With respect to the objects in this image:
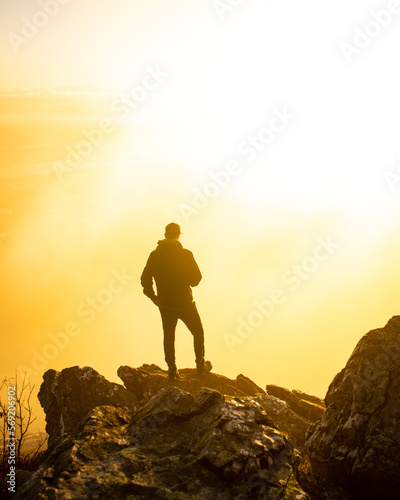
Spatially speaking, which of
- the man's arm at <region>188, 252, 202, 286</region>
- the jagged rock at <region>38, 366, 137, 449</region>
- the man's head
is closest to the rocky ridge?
the jagged rock at <region>38, 366, 137, 449</region>

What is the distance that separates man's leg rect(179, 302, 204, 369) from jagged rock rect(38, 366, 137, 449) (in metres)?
1.84

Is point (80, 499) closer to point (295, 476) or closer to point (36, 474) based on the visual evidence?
point (36, 474)

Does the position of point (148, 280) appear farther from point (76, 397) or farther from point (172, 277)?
point (76, 397)

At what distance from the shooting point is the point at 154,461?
6.33 meters

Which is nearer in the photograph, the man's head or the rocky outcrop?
the man's head

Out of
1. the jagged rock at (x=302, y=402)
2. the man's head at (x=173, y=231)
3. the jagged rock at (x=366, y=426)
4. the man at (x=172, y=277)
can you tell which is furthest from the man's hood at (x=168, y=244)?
the jagged rock at (x=302, y=402)

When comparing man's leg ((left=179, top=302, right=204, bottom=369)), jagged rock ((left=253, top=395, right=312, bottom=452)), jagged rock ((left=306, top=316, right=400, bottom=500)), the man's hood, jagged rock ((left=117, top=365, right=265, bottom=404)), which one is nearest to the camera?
jagged rock ((left=306, top=316, right=400, bottom=500))

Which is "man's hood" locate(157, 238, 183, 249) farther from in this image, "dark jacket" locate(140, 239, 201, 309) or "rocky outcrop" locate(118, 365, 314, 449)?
"rocky outcrop" locate(118, 365, 314, 449)

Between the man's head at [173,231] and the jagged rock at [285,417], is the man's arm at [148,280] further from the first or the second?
the jagged rock at [285,417]

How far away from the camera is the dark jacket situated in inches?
391

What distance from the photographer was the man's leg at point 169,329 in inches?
401

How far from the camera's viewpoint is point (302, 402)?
1170cm

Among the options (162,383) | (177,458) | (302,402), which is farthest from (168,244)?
(302,402)

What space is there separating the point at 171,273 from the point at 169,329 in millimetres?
1347
